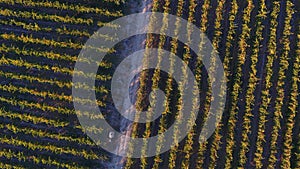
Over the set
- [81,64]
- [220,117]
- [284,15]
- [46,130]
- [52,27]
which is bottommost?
[46,130]

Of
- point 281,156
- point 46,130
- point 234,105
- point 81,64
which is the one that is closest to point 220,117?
point 234,105

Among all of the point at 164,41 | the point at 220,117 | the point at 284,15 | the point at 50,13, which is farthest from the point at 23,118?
the point at 284,15

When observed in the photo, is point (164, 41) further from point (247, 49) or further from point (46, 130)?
point (46, 130)

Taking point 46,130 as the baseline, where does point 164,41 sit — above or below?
above

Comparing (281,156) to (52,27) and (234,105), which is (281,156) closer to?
(234,105)

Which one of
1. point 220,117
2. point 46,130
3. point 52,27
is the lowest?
point 46,130

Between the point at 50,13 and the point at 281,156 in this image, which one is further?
the point at 50,13
